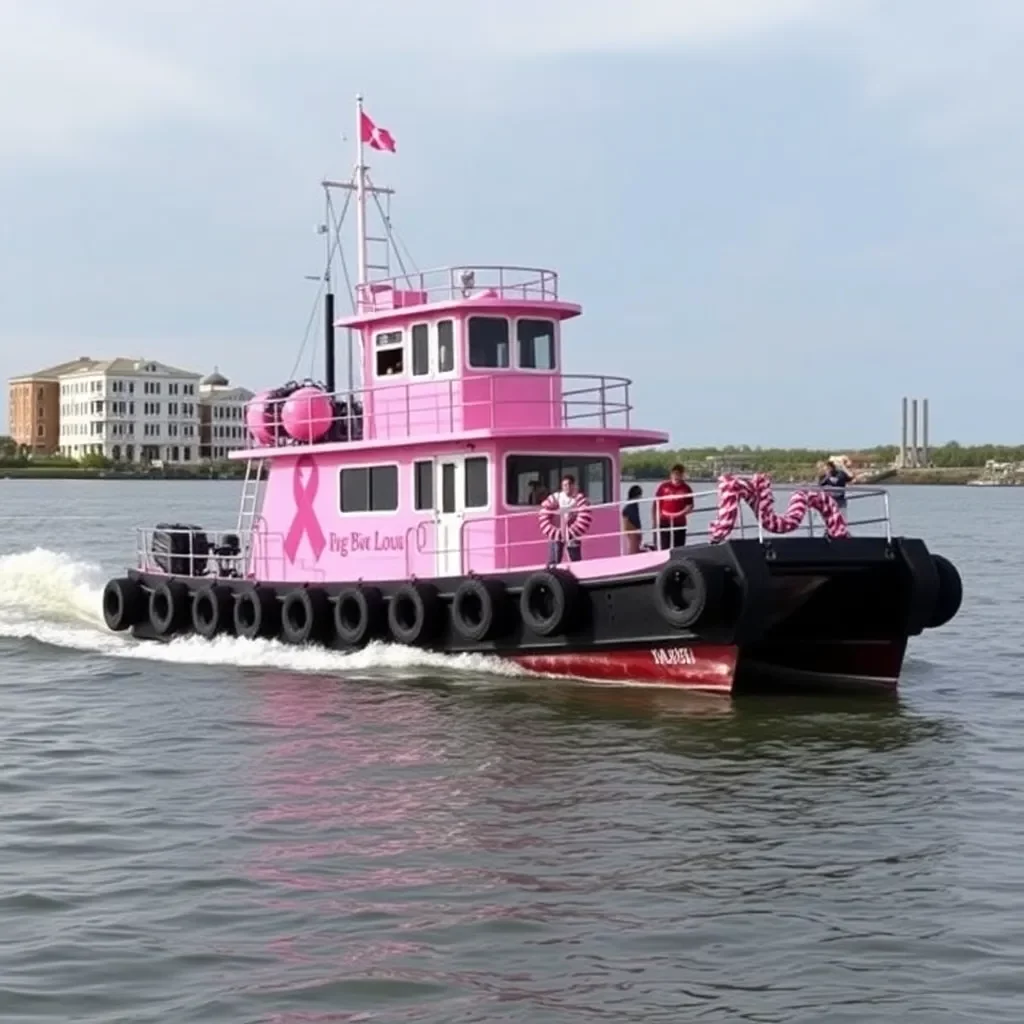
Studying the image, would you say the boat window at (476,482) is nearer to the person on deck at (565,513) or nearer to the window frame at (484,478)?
the window frame at (484,478)

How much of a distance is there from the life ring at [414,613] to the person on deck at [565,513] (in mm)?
1365

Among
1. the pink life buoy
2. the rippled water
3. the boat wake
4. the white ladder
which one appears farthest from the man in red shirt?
the white ladder

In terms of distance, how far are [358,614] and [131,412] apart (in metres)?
131

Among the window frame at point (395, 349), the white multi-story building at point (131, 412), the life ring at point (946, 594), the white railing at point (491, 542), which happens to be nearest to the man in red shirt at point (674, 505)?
the white railing at point (491, 542)

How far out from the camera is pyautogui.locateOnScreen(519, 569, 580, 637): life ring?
16016 mm

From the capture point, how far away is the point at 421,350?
1819 cm

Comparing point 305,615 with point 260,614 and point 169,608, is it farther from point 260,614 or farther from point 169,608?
point 169,608

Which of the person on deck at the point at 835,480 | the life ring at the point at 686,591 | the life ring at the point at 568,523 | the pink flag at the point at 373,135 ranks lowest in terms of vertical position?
the life ring at the point at 686,591

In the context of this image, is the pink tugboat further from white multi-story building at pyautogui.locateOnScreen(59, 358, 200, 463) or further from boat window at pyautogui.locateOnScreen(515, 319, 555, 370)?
white multi-story building at pyautogui.locateOnScreen(59, 358, 200, 463)

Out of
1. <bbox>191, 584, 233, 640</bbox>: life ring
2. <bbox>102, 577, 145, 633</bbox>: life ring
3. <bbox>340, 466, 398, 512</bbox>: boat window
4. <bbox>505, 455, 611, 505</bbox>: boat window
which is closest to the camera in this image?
<bbox>505, 455, 611, 505</bbox>: boat window

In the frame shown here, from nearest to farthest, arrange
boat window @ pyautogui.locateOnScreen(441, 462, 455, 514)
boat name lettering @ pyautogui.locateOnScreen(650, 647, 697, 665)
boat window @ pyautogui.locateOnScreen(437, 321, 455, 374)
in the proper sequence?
boat name lettering @ pyautogui.locateOnScreen(650, 647, 697, 665), boat window @ pyautogui.locateOnScreen(441, 462, 455, 514), boat window @ pyautogui.locateOnScreen(437, 321, 455, 374)

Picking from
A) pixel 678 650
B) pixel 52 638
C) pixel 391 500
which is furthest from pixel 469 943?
pixel 52 638

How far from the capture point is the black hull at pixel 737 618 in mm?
15094

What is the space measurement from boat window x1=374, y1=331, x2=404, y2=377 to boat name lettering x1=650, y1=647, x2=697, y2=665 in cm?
458
